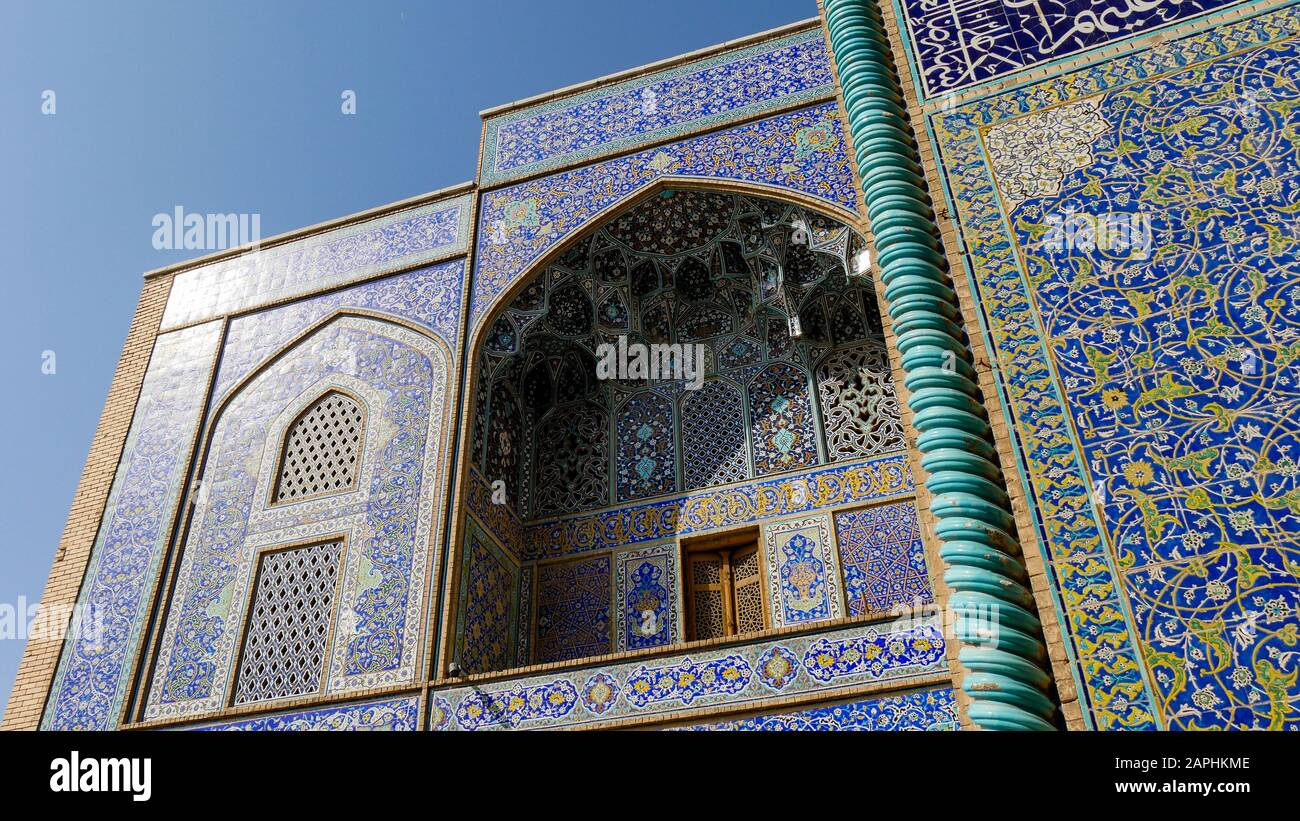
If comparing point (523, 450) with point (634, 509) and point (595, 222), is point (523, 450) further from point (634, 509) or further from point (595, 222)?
point (595, 222)

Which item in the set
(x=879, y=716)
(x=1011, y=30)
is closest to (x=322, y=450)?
(x=879, y=716)

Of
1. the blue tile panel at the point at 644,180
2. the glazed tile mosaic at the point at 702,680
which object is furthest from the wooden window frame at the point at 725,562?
Result: the blue tile panel at the point at 644,180

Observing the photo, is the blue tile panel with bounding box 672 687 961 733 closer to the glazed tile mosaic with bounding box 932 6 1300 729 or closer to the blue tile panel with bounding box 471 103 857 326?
→ the glazed tile mosaic with bounding box 932 6 1300 729

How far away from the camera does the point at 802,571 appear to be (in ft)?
20.6

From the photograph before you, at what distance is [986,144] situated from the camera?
12.4ft

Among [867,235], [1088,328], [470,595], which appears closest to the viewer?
[1088,328]

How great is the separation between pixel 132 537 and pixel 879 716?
4.65m

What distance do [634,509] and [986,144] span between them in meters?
3.72

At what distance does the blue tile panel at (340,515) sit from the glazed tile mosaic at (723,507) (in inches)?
42.5

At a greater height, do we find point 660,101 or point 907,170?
point 660,101

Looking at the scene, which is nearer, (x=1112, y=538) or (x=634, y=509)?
(x=1112, y=538)

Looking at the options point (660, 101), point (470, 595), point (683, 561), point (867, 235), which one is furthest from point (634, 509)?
point (867, 235)

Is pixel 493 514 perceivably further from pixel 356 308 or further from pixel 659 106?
pixel 659 106

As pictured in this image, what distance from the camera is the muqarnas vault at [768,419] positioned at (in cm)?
279
